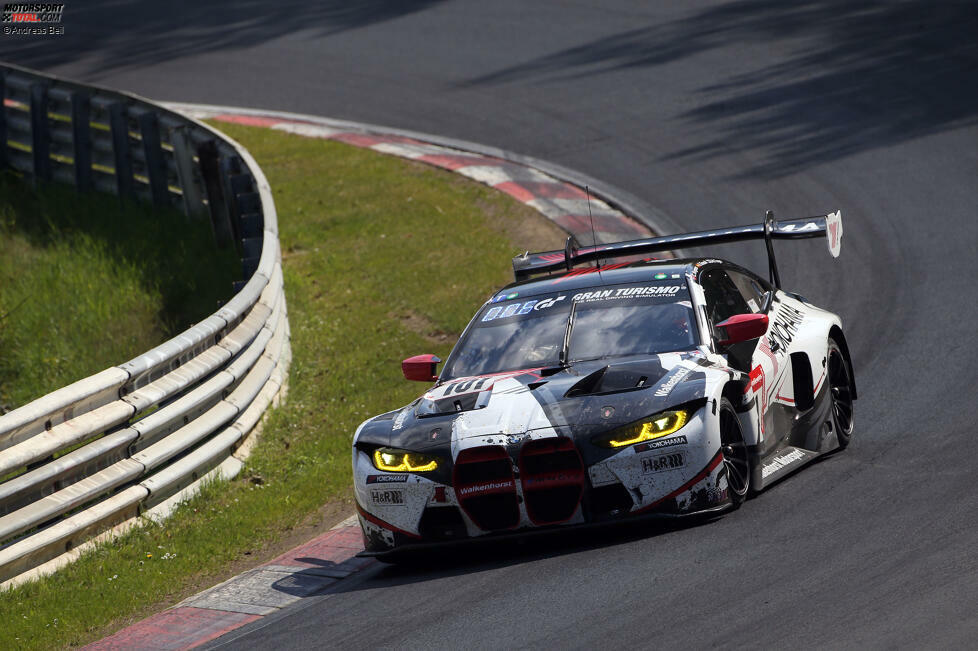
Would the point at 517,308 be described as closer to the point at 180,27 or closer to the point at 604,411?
the point at 604,411

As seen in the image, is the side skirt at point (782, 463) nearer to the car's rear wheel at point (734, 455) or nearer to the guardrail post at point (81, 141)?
the car's rear wheel at point (734, 455)

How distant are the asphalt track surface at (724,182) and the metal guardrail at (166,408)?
1.85 m

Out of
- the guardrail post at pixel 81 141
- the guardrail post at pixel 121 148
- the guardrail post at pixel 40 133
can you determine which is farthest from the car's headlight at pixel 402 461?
the guardrail post at pixel 40 133

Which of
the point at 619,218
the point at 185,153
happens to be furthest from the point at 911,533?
the point at 185,153

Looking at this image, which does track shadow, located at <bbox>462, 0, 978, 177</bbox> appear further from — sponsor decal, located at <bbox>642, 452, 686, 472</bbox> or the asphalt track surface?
sponsor decal, located at <bbox>642, 452, 686, 472</bbox>

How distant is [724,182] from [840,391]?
6481 mm

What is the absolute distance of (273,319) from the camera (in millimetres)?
11141

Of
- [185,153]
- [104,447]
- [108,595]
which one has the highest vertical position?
[185,153]

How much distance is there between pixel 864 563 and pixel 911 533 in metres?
0.53

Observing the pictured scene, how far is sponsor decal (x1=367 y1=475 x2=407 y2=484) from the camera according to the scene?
697 centimetres

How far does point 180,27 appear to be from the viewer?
24.1 meters

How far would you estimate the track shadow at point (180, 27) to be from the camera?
2283cm

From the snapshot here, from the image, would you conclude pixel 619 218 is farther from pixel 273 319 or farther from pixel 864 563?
pixel 864 563
